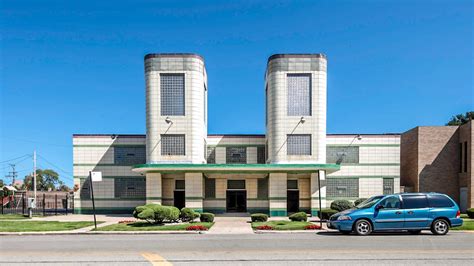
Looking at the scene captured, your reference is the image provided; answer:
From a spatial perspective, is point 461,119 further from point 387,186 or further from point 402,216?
point 402,216

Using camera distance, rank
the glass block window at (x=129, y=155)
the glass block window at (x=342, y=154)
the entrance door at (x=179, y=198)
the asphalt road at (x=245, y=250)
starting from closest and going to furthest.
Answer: the asphalt road at (x=245, y=250) → the entrance door at (x=179, y=198) → the glass block window at (x=342, y=154) → the glass block window at (x=129, y=155)

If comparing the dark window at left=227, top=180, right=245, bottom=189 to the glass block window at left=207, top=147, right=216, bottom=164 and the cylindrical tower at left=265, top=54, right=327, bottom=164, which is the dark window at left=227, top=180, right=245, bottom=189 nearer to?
the glass block window at left=207, top=147, right=216, bottom=164

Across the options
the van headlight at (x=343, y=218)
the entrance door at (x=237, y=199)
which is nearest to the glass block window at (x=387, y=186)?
the entrance door at (x=237, y=199)

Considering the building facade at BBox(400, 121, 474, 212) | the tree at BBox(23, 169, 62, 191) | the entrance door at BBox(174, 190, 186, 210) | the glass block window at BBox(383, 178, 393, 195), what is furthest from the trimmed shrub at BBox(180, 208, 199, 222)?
the tree at BBox(23, 169, 62, 191)

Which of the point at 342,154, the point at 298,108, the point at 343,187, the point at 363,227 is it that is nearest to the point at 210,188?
the point at 298,108

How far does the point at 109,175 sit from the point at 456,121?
2485 inches

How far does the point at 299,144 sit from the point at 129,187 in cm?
1577

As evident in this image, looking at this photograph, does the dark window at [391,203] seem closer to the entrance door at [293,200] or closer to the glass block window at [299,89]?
the glass block window at [299,89]

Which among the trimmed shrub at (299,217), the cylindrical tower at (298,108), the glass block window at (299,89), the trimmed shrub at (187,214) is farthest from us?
the glass block window at (299,89)

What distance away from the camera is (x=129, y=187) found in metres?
33.5

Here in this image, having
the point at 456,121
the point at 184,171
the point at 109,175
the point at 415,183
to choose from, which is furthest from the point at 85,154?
the point at 456,121

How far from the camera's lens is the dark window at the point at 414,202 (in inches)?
617

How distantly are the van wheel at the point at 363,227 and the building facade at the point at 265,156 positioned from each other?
11703 mm

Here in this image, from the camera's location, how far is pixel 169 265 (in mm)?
9695
